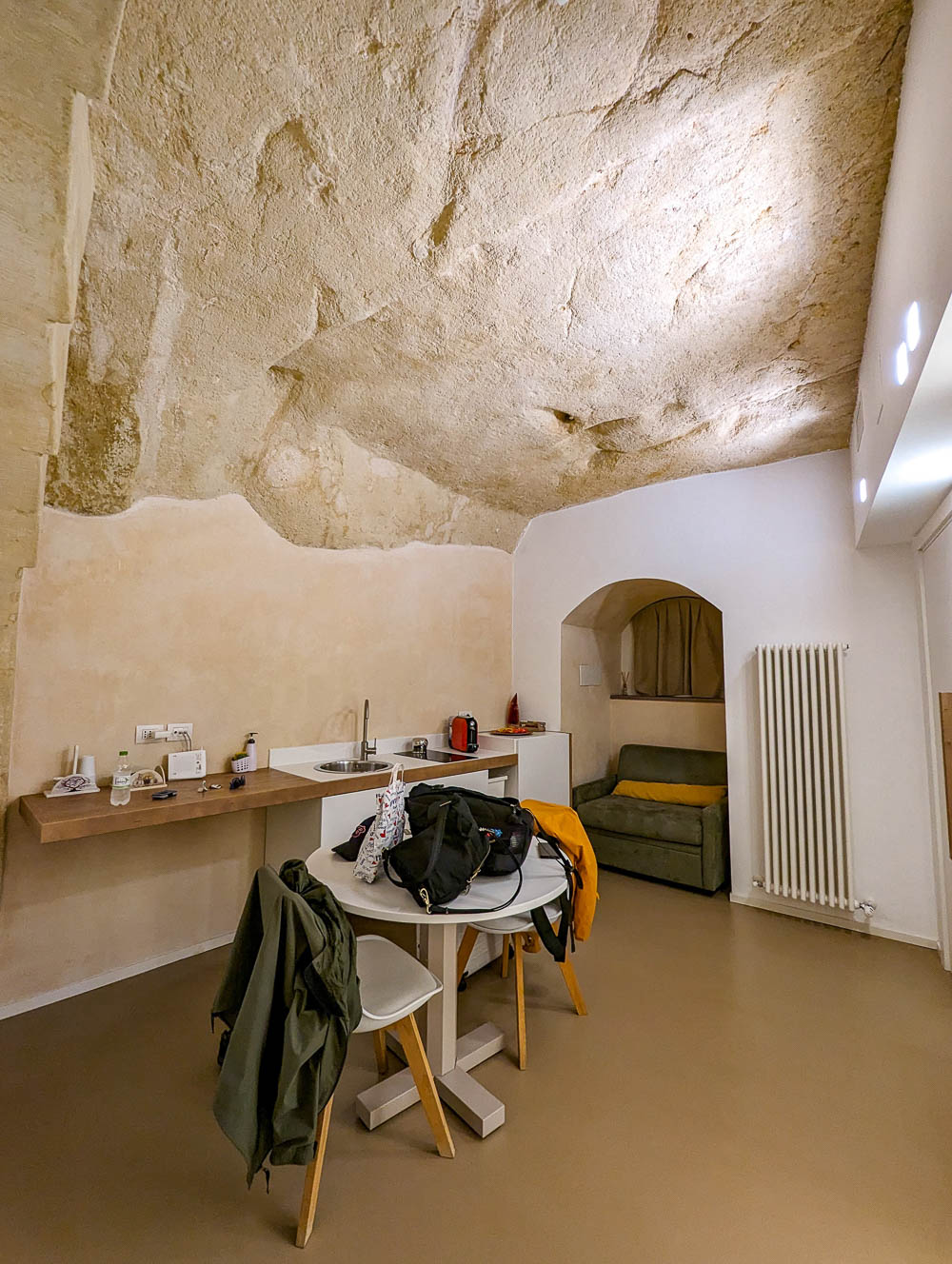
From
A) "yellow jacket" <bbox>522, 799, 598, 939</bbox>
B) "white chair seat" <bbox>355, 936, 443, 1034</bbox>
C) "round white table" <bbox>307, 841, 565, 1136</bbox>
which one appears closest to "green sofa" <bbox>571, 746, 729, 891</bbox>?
"yellow jacket" <bbox>522, 799, 598, 939</bbox>

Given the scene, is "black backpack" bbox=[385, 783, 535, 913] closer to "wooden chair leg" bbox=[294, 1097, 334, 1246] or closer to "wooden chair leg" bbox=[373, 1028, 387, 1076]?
"wooden chair leg" bbox=[294, 1097, 334, 1246]

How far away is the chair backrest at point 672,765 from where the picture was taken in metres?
4.49

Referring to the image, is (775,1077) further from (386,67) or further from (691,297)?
(386,67)

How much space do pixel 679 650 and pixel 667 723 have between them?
2.16 feet

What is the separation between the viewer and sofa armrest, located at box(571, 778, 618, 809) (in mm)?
4605

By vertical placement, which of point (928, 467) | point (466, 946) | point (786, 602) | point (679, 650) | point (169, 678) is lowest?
point (466, 946)

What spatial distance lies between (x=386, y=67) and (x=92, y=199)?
102 centimetres

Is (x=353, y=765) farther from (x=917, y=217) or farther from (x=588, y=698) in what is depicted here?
(x=917, y=217)

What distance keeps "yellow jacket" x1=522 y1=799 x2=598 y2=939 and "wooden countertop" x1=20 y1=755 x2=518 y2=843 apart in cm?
107

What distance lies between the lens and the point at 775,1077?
6.81 feet

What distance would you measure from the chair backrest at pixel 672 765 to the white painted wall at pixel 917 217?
2837 millimetres

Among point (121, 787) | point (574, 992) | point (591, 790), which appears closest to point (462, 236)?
point (121, 787)

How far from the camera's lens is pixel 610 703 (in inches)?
212

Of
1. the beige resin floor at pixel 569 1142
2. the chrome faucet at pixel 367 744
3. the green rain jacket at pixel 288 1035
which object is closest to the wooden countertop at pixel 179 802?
the chrome faucet at pixel 367 744
